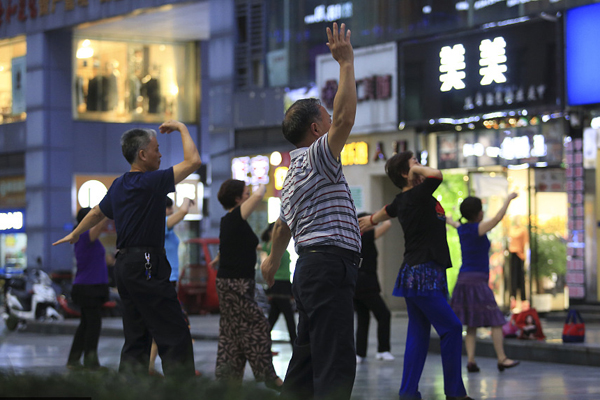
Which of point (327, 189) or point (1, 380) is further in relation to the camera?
point (327, 189)

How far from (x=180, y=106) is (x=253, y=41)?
8.29 meters

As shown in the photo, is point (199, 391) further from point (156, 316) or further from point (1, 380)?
point (156, 316)

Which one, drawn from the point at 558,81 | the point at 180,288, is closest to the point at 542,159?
the point at 558,81

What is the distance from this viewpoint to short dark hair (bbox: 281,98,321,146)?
5.05 metres

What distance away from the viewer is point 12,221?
28781 millimetres

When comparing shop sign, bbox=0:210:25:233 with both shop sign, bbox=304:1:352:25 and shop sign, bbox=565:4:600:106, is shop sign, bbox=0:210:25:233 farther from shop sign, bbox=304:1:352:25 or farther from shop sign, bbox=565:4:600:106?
shop sign, bbox=565:4:600:106

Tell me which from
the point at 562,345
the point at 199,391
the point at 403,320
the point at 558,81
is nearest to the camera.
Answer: the point at 199,391

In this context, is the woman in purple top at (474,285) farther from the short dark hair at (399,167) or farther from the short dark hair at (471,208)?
the short dark hair at (399,167)

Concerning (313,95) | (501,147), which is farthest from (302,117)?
(313,95)

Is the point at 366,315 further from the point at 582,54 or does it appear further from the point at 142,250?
the point at 582,54

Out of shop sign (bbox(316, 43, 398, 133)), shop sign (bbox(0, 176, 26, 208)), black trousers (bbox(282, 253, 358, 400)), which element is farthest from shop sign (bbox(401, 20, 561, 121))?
shop sign (bbox(0, 176, 26, 208))

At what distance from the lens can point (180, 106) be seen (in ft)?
95.7

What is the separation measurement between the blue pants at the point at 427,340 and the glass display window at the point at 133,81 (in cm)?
2210

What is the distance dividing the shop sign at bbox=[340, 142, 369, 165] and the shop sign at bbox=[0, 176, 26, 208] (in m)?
12.8
